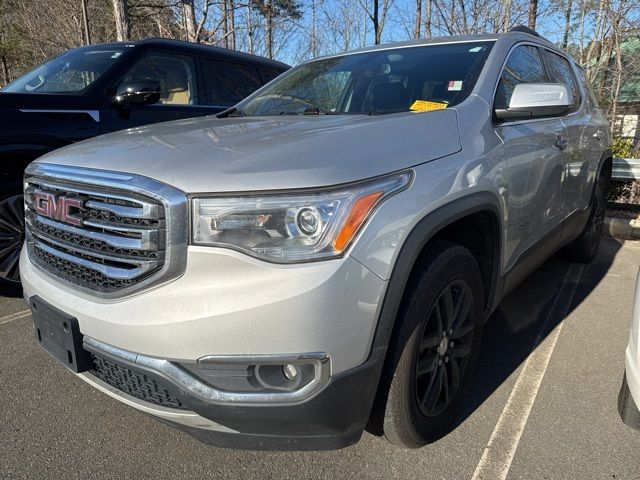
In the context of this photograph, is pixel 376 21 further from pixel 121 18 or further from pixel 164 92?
pixel 164 92

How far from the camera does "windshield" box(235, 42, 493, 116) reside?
2.54m

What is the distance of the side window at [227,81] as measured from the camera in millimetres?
4789

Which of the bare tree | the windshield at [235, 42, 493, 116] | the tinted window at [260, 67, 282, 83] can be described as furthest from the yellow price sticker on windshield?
the bare tree

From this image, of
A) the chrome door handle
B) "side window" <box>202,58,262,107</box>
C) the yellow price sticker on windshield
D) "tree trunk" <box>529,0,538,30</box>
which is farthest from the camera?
"tree trunk" <box>529,0,538,30</box>

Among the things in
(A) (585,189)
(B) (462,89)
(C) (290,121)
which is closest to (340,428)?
(C) (290,121)

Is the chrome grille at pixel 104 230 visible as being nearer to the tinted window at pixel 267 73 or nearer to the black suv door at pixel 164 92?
the black suv door at pixel 164 92

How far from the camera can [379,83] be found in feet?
9.53

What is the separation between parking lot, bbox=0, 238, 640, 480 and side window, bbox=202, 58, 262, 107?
108 inches

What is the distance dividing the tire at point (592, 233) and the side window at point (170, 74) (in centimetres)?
370

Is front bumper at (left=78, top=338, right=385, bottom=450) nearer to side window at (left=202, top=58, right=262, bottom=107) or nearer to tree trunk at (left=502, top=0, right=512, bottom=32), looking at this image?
side window at (left=202, top=58, right=262, bottom=107)

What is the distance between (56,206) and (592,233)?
4.37 meters

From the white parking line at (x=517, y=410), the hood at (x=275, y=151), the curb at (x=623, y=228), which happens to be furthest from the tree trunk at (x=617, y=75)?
the hood at (x=275, y=151)

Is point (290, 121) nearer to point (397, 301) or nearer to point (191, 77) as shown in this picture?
point (397, 301)

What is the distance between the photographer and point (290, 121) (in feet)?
7.53
